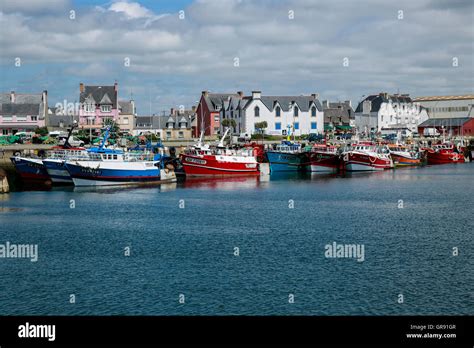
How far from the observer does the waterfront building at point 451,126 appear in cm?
14900

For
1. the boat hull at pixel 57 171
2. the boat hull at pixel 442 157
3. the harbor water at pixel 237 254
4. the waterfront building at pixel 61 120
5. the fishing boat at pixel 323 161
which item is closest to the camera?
the harbor water at pixel 237 254

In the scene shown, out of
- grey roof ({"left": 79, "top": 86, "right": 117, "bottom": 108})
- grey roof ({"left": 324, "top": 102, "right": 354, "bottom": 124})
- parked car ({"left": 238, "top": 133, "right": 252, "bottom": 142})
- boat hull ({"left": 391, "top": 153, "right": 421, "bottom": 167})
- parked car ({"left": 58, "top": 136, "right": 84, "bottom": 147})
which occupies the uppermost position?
grey roof ({"left": 79, "top": 86, "right": 117, "bottom": 108})

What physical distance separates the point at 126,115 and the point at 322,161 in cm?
4753

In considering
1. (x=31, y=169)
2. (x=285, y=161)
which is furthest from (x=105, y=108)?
(x=31, y=169)

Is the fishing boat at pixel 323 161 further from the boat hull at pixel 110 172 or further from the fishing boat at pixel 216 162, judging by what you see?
the boat hull at pixel 110 172

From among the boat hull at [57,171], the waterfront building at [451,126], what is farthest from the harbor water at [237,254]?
the waterfront building at [451,126]

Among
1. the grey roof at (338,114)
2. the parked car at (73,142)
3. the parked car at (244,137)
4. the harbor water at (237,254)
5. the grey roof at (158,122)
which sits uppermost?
the grey roof at (338,114)

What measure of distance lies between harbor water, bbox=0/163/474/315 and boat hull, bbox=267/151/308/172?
2913 centimetres

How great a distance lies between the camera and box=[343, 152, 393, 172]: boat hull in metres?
93.9

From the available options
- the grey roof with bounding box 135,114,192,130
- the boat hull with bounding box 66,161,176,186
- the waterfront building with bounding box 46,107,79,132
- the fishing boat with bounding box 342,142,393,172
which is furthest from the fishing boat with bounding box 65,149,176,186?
the grey roof with bounding box 135,114,192,130

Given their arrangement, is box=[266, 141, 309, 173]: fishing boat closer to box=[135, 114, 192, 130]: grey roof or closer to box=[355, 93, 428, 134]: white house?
box=[135, 114, 192, 130]: grey roof

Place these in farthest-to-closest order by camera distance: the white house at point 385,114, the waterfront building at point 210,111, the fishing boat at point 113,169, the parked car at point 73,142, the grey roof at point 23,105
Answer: the white house at point 385,114, the waterfront building at point 210,111, the grey roof at point 23,105, the parked car at point 73,142, the fishing boat at point 113,169

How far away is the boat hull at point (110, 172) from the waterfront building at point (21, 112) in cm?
5598

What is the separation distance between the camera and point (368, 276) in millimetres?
30672
